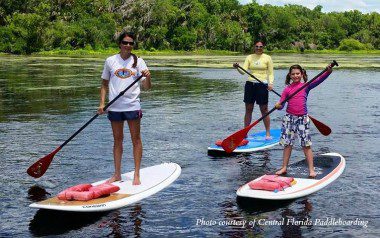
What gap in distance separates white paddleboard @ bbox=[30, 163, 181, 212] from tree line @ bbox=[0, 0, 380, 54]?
241ft

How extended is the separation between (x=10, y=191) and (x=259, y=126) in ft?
24.9

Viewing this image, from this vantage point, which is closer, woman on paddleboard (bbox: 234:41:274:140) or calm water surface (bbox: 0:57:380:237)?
calm water surface (bbox: 0:57:380:237)

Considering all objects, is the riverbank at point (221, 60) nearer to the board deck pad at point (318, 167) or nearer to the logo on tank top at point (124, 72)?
the board deck pad at point (318, 167)

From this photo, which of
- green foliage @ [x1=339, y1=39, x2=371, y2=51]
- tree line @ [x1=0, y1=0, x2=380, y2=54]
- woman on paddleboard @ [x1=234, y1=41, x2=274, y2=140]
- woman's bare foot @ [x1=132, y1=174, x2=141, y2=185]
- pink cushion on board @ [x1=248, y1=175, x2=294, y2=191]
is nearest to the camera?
pink cushion on board @ [x1=248, y1=175, x2=294, y2=191]

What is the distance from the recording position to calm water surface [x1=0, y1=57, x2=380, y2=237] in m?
6.41

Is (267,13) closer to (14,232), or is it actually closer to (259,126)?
(259,126)

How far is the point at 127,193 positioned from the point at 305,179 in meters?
2.55

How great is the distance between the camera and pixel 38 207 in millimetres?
6559

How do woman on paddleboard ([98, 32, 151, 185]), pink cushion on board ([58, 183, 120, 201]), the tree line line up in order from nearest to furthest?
pink cushion on board ([58, 183, 120, 201]) < woman on paddleboard ([98, 32, 151, 185]) < the tree line

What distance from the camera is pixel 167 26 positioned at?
107438 mm

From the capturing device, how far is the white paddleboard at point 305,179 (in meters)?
7.13

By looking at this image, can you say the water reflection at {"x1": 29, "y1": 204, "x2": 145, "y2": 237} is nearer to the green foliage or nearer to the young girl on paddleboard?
the young girl on paddleboard

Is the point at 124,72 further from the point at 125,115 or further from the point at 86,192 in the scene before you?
the point at 86,192

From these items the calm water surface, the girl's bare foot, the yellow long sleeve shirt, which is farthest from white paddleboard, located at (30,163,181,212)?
the yellow long sleeve shirt
